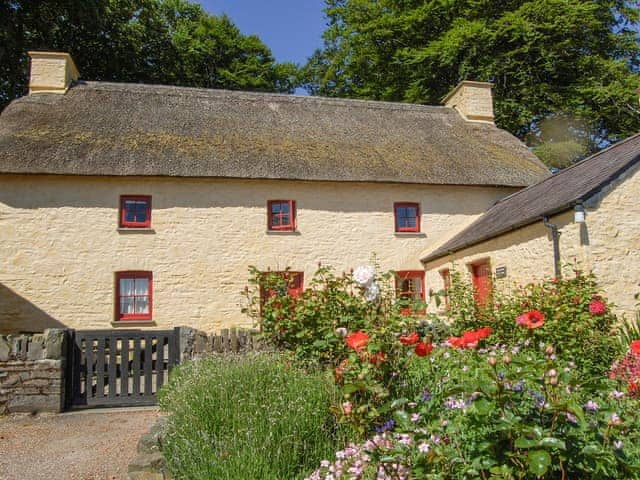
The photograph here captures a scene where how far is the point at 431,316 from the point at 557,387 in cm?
156

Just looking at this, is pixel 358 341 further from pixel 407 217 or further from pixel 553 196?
pixel 407 217

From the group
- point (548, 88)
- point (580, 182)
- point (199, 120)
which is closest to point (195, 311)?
point (199, 120)

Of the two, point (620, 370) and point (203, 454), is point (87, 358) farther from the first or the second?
point (620, 370)

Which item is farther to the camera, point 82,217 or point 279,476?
point 82,217

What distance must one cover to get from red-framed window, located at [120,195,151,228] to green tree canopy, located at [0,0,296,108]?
10761 millimetres

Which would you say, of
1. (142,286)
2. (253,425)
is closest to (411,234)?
(142,286)

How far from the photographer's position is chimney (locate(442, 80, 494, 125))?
57.4 ft

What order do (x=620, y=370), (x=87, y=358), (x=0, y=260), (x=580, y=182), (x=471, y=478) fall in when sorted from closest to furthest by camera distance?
(x=471, y=478) → (x=620, y=370) → (x=87, y=358) → (x=580, y=182) → (x=0, y=260)

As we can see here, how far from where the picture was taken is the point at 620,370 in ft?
13.2

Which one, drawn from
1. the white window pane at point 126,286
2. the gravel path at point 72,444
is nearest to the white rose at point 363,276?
the gravel path at point 72,444

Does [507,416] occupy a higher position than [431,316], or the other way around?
[431,316]

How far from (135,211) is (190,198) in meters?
1.42

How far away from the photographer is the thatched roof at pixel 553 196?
8164 mm

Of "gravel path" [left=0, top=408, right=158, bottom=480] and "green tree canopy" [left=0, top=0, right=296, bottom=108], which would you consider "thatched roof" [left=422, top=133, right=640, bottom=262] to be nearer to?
"gravel path" [left=0, top=408, right=158, bottom=480]
